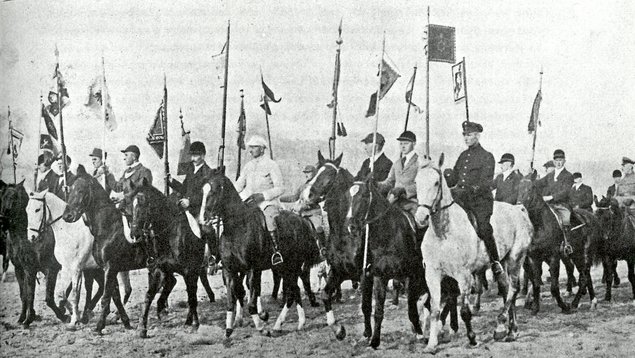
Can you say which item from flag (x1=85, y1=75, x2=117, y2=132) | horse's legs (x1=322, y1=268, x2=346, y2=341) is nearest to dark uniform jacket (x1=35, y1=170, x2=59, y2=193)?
flag (x1=85, y1=75, x2=117, y2=132)

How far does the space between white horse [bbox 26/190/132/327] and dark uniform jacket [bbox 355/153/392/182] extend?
3738mm

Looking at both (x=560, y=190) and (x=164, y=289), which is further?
(x=560, y=190)

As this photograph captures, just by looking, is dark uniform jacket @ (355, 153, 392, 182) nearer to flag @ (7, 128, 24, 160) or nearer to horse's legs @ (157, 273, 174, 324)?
horse's legs @ (157, 273, 174, 324)

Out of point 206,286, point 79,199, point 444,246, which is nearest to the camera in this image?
point 444,246

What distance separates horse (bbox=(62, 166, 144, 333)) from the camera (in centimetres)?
863

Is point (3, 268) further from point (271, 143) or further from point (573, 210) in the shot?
point (573, 210)

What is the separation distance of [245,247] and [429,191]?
2612mm

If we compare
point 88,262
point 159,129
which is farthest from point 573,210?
point 88,262

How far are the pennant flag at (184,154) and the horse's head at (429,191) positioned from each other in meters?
3.78

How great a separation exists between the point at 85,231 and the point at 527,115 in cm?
664

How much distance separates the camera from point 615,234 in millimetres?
10180

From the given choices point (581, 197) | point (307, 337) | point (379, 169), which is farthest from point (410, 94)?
point (307, 337)

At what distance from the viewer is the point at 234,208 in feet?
26.7

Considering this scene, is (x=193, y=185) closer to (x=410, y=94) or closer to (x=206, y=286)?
(x=206, y=286)
